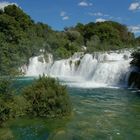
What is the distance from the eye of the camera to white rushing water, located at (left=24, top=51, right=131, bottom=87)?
36.2 meters

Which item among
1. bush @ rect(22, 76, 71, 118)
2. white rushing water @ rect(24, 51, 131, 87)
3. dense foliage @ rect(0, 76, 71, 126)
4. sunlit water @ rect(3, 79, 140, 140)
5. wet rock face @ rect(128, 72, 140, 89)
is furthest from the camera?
white rushing water @ rect(24, 51, 131, 87)

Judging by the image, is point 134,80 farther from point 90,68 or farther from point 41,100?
point 41,100

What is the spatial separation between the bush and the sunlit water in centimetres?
55

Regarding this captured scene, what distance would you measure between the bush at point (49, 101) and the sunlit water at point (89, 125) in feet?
1.80

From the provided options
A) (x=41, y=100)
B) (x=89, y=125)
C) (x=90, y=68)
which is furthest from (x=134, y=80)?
(x=89, y=125)

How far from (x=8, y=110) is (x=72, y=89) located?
1543cm

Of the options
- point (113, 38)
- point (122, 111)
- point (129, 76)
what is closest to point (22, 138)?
point (122, 111)

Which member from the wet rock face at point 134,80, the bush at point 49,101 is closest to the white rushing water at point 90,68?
the wet rock face at point 134,80

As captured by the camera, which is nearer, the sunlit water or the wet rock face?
the sunlit water

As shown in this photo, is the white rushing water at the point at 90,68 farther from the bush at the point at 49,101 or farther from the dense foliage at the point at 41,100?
the bush at the point at 49,101

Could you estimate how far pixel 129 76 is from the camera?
34094 millimetres

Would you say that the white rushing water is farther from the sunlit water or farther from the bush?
the bush

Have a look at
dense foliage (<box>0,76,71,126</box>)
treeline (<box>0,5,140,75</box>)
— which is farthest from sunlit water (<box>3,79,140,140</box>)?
treeline (<box>0,5,140,75</box>)

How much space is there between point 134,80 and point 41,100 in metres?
16.7
